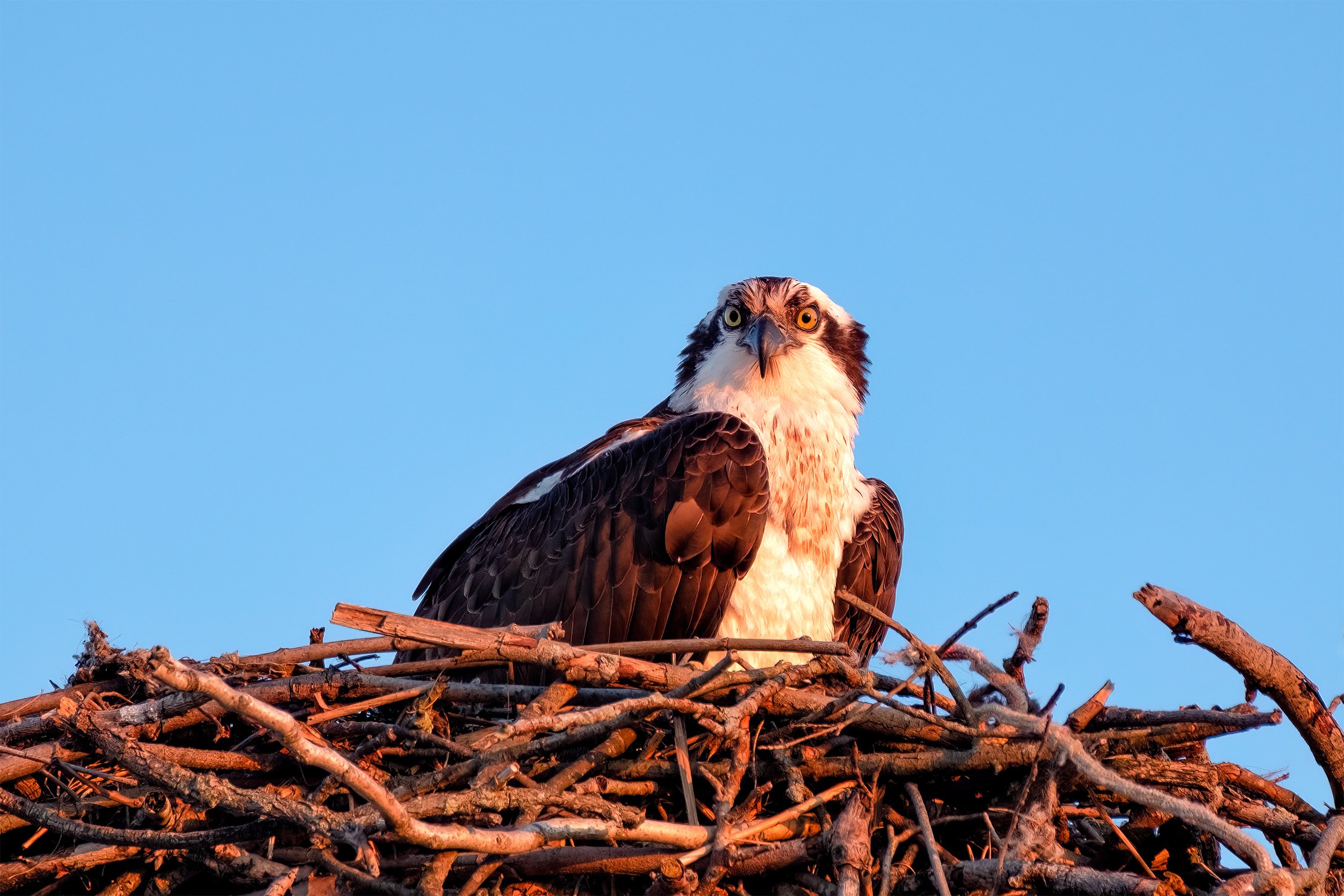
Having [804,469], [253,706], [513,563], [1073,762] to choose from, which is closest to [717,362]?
[804,469]

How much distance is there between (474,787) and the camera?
437 cm

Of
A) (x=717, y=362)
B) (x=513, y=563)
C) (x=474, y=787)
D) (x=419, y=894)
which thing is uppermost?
(x=717, y=362)

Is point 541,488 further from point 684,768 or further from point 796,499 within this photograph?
point 684,768

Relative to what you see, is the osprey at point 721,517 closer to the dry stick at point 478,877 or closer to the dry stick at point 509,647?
the dry stick at point 509,647

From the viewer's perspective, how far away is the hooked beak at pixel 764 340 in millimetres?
7320

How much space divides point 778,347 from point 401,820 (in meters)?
4.10

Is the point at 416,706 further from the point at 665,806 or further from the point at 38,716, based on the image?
the point at 38,716

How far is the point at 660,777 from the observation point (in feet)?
16.1

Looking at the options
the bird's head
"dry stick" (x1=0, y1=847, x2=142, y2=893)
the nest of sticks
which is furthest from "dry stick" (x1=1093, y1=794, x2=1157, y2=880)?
"dry stick" (x1=0, y1=847, x2=142, y2=893)

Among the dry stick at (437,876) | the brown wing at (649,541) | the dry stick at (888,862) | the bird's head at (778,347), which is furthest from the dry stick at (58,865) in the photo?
the bird's head at (778,347)

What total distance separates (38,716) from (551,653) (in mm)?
1946

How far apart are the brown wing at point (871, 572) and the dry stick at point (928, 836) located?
7.42 ft

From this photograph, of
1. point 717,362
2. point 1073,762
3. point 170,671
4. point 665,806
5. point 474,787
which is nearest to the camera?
point 170,671

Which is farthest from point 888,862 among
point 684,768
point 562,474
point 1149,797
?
point 562,474
